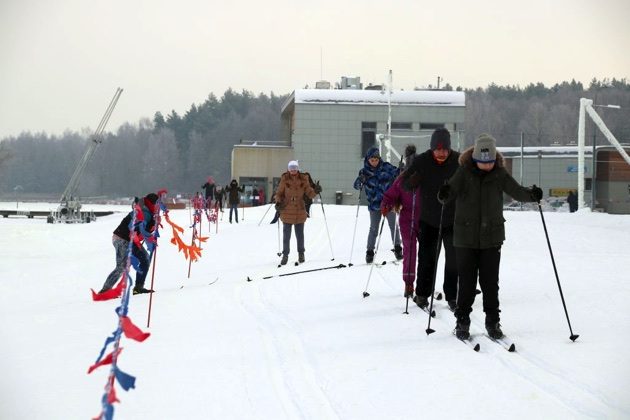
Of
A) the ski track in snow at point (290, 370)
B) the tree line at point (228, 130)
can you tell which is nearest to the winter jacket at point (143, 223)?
the ski track in snow at point (290, 370)

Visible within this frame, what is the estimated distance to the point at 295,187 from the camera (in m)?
13.5

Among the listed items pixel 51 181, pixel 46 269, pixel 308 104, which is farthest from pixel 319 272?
pixel 51 181

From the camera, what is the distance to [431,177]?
26.5ft

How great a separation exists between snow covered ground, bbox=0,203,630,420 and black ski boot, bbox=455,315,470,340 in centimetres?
11

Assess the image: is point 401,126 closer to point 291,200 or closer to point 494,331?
point 291,200


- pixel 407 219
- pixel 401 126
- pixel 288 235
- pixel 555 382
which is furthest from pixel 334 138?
pixel 555 382

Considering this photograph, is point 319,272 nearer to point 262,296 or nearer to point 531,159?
point 262,296

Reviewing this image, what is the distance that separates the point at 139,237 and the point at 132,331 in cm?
666

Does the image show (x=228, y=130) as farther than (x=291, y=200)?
Yes

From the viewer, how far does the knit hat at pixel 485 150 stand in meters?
6.57

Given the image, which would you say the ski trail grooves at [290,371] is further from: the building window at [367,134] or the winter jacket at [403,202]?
the building window at [367,134]

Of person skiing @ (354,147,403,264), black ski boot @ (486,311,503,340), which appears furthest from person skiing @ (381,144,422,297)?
person skiing @ (354,147,403,264)

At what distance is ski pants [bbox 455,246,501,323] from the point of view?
668 centimetres

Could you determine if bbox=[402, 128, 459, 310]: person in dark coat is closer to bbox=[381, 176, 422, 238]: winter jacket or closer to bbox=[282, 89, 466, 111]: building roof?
bbox=[381, 176, 422, 238]: winter jacket
